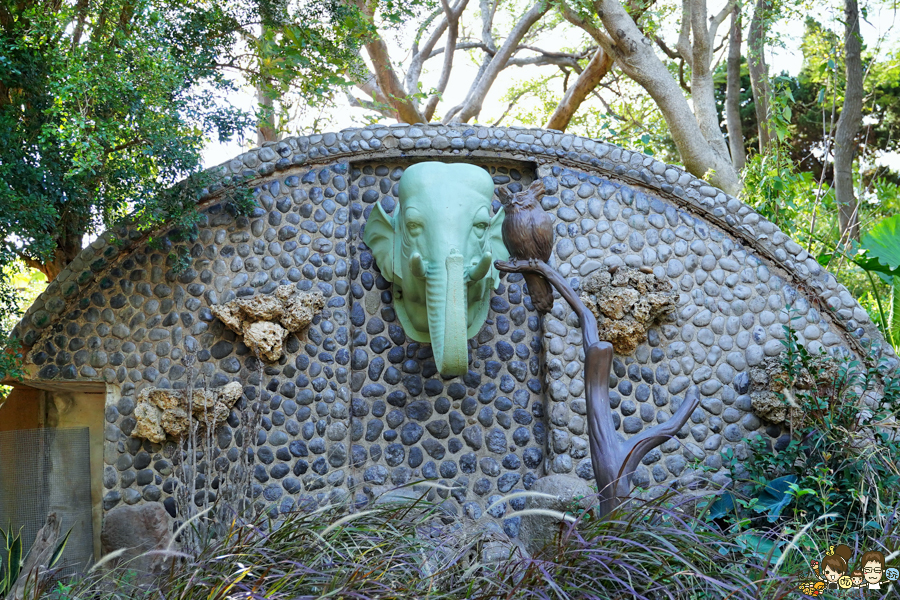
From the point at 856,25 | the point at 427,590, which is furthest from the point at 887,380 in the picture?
the point at 856,25

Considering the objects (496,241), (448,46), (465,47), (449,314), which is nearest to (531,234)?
(449,314)

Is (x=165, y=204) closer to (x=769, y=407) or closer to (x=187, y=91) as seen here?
(x=187, y=91)

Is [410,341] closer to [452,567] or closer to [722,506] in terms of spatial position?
[722,506]

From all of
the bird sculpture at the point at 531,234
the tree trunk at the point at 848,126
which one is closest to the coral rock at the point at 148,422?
the bird sculpture at the point at 531,234

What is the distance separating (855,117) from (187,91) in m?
9.28

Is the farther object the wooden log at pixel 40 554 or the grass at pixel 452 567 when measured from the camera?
the wooden log at pixel 40 554

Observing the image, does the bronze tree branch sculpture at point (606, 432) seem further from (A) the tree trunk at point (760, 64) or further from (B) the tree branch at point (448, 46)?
(B) the tree branch at point (448, 46)

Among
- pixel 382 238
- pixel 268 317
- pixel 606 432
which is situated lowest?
pixel 606 432

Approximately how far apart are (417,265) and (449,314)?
42 cm

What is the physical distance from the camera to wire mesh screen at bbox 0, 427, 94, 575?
5.27 m

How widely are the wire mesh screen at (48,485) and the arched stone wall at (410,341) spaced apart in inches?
10.1

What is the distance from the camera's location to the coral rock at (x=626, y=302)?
5.77 metres

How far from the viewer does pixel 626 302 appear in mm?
5770

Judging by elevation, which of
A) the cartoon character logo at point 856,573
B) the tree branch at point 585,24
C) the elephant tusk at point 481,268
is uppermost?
the tree branch at point 585,24
